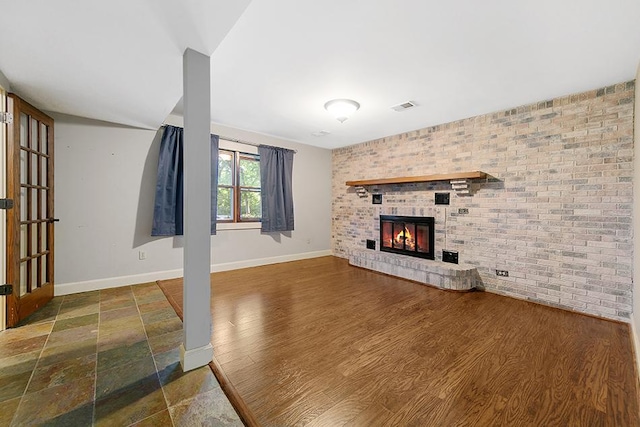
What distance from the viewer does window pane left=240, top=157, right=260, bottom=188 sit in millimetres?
4789

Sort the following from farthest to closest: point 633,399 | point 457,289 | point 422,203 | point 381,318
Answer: point 422,203 → point 457,289 → point 381,318 → point 633,399

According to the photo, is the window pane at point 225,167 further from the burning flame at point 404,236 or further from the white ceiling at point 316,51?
the burning flame at point 404,236

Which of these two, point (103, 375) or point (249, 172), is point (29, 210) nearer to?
point (103, 375)

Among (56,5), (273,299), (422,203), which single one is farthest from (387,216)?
(56,5)

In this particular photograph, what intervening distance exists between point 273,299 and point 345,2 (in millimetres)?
2973

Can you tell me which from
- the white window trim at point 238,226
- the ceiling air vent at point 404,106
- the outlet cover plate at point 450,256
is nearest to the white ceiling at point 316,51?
the ceiling air vent at point 404,106

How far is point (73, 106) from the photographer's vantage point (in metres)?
2.95

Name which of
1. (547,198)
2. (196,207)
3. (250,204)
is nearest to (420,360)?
(196,207)

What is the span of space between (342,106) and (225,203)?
2634 mm

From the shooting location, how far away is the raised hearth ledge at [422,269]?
3.56 meters

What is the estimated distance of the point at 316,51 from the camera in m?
2.25

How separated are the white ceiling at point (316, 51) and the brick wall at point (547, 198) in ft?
1.11

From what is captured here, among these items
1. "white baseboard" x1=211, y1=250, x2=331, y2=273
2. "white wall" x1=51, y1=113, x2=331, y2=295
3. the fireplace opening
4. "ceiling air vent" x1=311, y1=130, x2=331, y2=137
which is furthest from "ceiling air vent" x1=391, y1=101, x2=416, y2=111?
"white baseboard" x1=211, y1=250, x2=331, y2=273

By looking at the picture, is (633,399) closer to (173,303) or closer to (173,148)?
(173,303)
